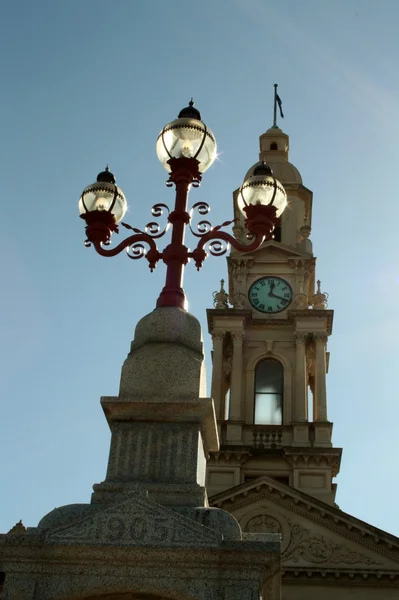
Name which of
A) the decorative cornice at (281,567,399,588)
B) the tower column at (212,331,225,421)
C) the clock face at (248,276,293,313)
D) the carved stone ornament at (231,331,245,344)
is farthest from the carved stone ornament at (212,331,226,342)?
the decorative cornice at (281,567,399,588)

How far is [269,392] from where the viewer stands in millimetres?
40406

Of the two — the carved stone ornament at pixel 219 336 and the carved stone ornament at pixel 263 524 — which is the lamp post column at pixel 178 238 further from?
the carved stone ornament at pixel 219 336

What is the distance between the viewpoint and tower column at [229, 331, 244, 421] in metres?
38.8

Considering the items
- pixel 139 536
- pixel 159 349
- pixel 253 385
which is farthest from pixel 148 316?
pixel 253 385

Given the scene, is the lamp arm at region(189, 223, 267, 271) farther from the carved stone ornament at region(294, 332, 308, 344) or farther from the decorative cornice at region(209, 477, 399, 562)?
the carved stone ornament at region(294, 332, 308, 344)

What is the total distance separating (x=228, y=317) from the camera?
41688 mm

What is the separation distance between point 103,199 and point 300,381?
31.5 m

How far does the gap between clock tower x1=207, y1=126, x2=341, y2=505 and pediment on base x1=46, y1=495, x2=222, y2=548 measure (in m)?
28.5

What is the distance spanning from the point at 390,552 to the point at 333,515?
8.00 feet

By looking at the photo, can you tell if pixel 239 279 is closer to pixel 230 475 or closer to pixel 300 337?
pixel 300 337

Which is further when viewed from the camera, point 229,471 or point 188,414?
point 229,471

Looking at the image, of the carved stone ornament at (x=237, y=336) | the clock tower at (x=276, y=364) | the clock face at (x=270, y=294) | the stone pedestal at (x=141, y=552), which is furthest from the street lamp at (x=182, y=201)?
the clock face at (x=270, y=294)

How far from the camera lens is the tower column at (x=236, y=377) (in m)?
38.8

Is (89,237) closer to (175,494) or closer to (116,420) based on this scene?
(116,420)
